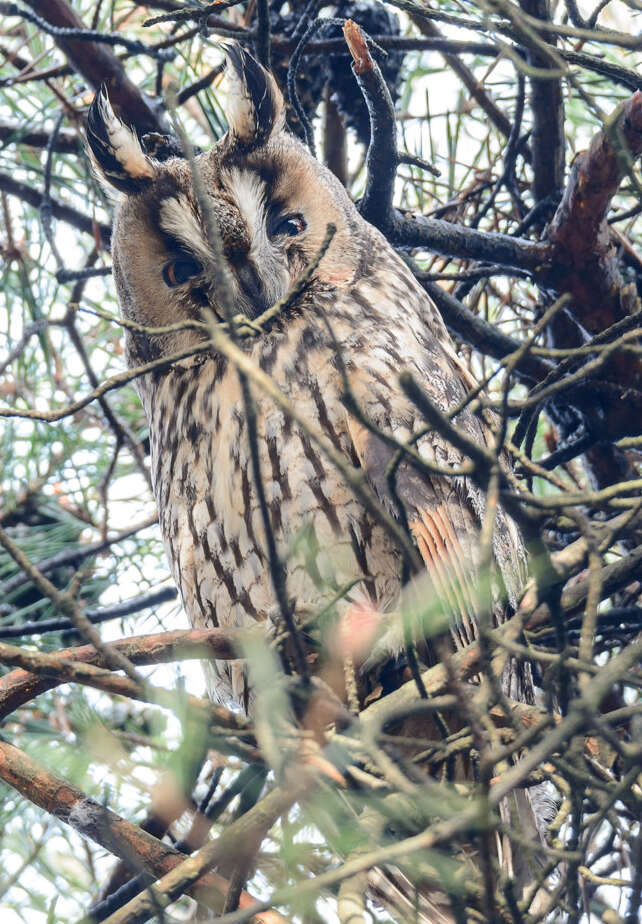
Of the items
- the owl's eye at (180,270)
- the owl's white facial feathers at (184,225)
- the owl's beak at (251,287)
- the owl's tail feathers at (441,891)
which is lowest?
the owl's tail feathers at (441,891)

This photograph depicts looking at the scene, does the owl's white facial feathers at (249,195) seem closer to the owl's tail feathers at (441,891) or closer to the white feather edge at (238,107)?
the white feather edge at (238,107)

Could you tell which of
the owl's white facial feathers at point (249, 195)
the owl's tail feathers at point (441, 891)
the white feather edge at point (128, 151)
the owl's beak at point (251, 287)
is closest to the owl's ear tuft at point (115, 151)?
the white feather edge at point (128, 151)

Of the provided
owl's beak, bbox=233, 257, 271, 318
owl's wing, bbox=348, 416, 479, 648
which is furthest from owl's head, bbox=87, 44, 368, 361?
owl's wing, bbox=348, 416, 479, 648

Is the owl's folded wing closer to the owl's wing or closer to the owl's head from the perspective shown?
the owl's wing

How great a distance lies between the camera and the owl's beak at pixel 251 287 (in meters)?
1.93

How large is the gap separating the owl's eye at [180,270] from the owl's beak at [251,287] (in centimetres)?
12

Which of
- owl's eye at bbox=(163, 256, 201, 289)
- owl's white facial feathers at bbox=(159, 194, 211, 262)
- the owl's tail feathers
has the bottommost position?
the owl's tail feathers

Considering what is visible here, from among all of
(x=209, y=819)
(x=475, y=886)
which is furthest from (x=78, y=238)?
(x=475, y=886)

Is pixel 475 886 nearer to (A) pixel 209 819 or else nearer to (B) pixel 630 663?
(B) pixel 630 663

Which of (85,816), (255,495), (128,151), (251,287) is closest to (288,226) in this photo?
(251,287)

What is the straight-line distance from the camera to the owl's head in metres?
1.97

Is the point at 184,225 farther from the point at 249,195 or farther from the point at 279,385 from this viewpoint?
the point at 279,385

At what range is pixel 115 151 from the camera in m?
Answer: 2.09

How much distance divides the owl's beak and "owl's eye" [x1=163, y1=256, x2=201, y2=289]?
12cm
